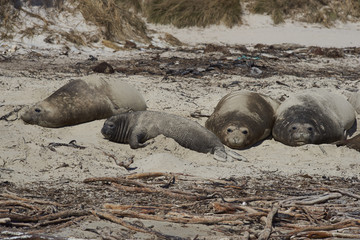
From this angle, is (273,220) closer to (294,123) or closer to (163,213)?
(163,213)

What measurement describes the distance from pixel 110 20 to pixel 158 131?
7.83 m

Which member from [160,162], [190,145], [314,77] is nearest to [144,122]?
[190,145]

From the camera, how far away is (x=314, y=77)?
37.9 feet

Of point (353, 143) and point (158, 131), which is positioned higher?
point (158, 131)

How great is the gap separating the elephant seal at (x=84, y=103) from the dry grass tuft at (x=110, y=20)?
19.5ft

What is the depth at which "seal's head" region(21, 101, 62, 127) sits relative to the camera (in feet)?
25.2

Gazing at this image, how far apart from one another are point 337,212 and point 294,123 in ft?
11.4

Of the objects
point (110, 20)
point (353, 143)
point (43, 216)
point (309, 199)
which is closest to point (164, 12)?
point (110, 20)

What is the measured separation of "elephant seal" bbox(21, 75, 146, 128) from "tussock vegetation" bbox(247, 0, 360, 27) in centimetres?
1122

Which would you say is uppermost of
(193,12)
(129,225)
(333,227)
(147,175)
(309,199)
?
(129,225)

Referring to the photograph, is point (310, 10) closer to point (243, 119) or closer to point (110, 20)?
point (110, 20)

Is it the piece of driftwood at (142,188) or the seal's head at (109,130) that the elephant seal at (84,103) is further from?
the piece of driftwood at (142,188)

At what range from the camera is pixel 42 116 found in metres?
7.70

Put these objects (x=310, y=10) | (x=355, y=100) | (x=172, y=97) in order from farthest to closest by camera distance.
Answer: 1. (x=310, y=10)
2. (x=172, y=97)
3. (x=355, y=100)
